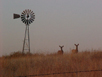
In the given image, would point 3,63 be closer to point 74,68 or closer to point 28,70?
point 28,70

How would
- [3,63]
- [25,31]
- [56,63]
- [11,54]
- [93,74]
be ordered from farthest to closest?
[25,31] < [11,54] < [3,63] < [56,63] < [93,74]

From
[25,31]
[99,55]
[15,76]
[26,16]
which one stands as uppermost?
[26,16]

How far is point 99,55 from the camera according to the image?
1392cm

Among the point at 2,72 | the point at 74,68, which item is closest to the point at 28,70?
the point at 2,72

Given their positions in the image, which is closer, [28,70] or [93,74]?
[93,74]

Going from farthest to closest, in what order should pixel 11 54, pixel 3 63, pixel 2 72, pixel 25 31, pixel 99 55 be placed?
1. pixel 25 31
2. pixel 11 54
3. pixel 99 55
4. pixel 3 63
5. pixel 2 72

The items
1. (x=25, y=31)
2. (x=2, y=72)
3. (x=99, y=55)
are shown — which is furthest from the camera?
(x=25, y=31)

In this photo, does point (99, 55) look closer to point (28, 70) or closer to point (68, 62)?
point (68, 62)

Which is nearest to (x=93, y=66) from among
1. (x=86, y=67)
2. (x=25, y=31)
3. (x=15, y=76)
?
(x=86, y=67)

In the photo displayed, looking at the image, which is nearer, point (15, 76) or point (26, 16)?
point (15, 76)

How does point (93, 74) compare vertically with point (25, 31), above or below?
below

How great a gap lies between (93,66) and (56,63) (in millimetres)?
2037

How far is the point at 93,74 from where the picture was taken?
867 centimetres

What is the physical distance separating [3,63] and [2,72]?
2.21 m
